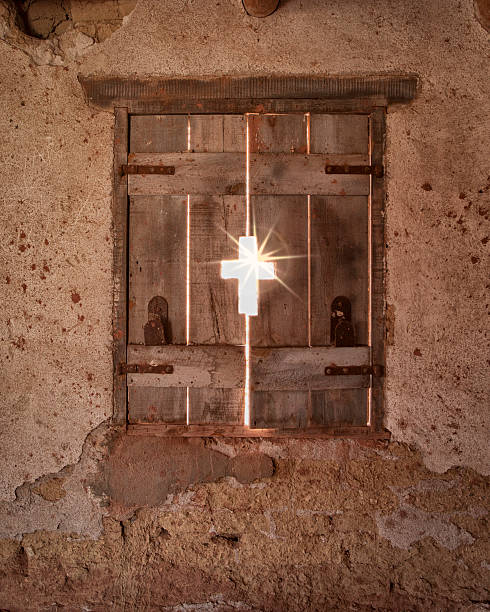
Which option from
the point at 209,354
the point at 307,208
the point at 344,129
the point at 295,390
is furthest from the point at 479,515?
the point at 344,129

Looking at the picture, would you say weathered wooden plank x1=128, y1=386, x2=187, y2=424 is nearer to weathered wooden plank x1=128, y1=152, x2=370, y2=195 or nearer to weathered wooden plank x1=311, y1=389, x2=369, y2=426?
weathered wooden plank x1=311, y1=389, x2=369, y2=426

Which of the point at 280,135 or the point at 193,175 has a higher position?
the point at 280,135

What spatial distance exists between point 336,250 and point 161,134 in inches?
37.6

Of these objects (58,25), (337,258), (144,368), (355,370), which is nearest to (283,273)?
(337,258)

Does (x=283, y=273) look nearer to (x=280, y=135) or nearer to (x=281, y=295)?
(x=281, y=295)

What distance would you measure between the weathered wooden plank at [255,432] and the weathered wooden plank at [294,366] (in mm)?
196

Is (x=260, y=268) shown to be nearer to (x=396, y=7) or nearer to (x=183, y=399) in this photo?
(x=183, y=399)

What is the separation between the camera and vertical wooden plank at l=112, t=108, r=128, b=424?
1535 mm

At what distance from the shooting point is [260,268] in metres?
1.54

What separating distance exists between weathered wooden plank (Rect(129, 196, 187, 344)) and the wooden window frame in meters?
0.04

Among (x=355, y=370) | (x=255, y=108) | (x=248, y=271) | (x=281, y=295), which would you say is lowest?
(x=355, y=370)

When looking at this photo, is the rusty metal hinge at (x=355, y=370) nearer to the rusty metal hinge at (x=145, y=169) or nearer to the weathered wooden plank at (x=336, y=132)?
the weathered wooden plank at (x=336, y=132)

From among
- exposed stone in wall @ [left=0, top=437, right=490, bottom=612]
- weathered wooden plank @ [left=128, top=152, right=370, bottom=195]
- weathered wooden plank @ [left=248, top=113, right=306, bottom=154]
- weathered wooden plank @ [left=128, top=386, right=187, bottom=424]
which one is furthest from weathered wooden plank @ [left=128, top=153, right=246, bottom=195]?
exposed stone in wall @ [left=0, top=437, right=490, bottom=612]

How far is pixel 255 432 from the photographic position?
1.54 metres
